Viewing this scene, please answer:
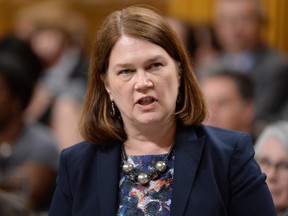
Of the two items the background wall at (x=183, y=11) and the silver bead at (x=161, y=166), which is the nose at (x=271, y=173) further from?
the background wall at (x=183, y=11)

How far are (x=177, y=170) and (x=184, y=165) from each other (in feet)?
0.07

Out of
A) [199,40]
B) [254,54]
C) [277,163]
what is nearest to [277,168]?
[277,163]

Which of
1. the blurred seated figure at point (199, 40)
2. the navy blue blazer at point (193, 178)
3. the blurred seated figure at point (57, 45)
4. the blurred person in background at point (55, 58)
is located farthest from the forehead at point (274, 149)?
the blurred seated figure at point (57, 45)

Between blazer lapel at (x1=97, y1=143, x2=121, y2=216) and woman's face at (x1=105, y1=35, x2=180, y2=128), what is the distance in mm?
117

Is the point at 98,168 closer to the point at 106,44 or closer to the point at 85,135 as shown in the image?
the point at 85,135

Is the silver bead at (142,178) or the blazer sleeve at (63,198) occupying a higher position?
the silver bead at (142,178)

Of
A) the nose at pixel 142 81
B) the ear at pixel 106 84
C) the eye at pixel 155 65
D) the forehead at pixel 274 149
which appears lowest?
the forehead at pixel 274 149

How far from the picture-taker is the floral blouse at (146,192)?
216cm

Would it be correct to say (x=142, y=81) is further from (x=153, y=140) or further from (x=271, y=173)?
(x=271, y=173)

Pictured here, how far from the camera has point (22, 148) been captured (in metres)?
4.25

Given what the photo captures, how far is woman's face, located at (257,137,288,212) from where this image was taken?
9.93 feet

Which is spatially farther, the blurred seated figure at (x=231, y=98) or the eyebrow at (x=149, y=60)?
the blurred seated figure at (x=231, y=98)

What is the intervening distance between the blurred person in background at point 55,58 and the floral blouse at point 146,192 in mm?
2834

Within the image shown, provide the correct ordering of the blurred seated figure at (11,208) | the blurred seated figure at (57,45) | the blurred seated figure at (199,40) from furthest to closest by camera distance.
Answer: the blurred seated figure at (57,45)
the blurred seated figure at (199,40)
the blurred seated figure at (11,208)
